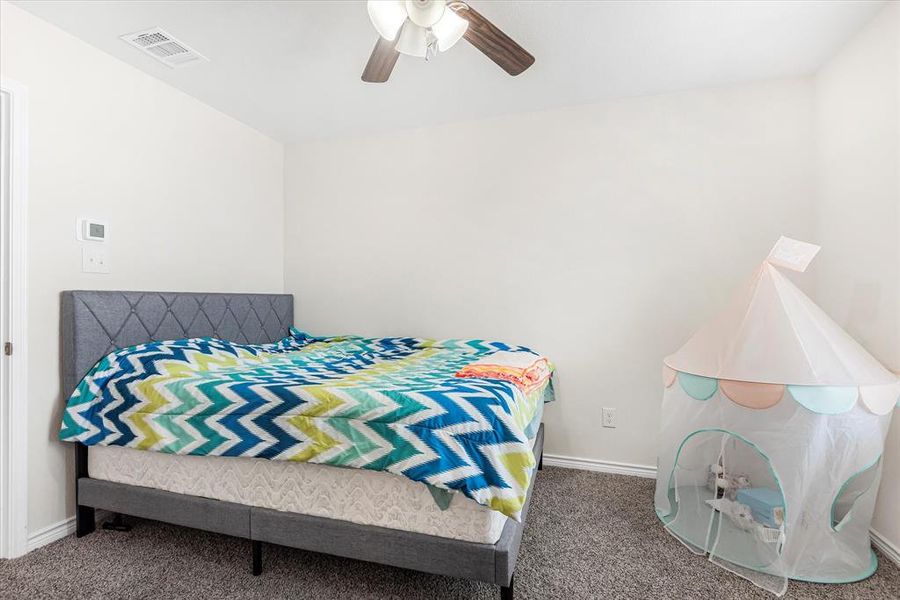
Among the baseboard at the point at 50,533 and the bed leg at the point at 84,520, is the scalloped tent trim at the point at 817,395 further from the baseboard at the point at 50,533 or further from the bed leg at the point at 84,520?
the baseboard at the point at 50,533

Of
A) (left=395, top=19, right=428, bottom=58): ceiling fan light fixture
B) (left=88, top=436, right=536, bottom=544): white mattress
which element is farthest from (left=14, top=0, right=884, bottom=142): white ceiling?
(left=88, top=436, right=536, bottom=544): white mattress

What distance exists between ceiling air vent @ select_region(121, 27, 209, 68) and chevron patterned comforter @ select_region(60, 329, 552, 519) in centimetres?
145

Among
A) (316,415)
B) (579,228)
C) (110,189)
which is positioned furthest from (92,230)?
(579,228)

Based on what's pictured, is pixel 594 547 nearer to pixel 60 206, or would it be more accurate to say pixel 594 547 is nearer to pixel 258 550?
pixel 258 550

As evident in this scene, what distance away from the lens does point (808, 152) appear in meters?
2.49

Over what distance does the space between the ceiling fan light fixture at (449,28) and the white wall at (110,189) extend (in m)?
1.78

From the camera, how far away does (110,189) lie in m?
2.29

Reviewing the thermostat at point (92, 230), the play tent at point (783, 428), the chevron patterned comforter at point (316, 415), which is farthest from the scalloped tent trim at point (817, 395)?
the thermostat at point (92, 230)

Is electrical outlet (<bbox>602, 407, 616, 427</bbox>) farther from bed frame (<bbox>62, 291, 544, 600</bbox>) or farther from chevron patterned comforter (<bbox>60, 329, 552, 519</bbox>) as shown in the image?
chevron patterned comforter (<bbox>60, 329, 552, 519</bbox>)

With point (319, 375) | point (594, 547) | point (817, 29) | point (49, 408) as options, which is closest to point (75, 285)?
point (49, 408)

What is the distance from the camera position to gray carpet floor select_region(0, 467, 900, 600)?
5.36ft

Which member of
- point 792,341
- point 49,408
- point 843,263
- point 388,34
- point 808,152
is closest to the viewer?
point 388,34

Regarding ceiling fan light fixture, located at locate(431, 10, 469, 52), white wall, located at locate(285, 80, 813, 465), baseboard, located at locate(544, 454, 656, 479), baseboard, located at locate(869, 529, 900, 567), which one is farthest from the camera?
baseboard, located at locate(544, 454, 656, 479)

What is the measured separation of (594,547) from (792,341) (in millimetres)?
1178
